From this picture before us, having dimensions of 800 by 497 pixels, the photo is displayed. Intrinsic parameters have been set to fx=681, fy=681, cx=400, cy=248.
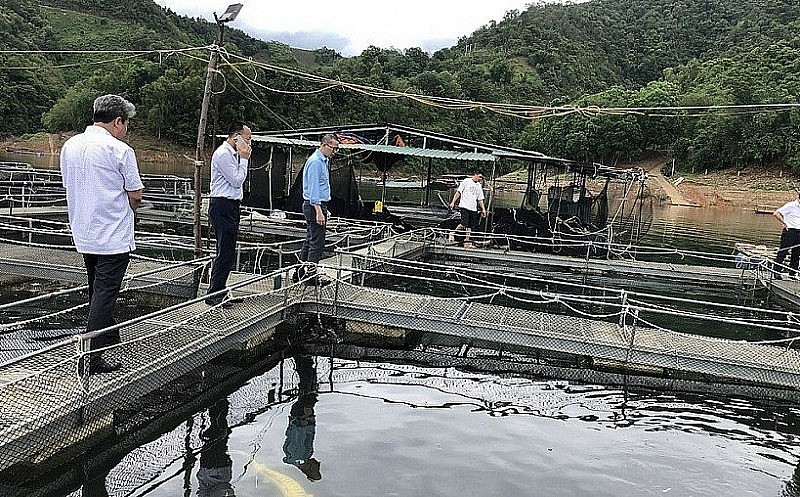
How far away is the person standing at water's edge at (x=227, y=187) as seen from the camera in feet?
24.6

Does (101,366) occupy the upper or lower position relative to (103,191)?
lower

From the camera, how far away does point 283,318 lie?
8.98 m

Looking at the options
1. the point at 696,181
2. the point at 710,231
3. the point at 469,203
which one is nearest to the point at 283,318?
the point at 469,203

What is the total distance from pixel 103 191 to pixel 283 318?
13.3 ft

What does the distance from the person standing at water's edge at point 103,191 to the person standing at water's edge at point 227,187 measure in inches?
80.0

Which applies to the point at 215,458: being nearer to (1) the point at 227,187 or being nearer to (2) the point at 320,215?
(1) the point at 227,187

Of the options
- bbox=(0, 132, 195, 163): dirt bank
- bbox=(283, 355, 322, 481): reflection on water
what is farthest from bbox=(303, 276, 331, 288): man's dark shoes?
bbox=(0, 132, 195, 163): dirt bank

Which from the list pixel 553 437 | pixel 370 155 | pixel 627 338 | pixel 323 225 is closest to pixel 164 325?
pixel 323 225

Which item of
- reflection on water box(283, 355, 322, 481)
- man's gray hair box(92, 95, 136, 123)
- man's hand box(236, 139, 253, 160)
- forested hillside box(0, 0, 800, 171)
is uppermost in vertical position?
forested hillside box(0, 0, 800, 171)

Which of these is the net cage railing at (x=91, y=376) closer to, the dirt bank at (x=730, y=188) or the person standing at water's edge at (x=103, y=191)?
the person standing at water's edge at (x=103, y=191)

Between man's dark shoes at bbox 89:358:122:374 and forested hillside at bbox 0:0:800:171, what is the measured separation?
349 inches

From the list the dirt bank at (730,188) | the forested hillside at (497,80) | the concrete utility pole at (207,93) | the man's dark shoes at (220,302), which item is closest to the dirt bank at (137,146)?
the forested hillside at (497,80)

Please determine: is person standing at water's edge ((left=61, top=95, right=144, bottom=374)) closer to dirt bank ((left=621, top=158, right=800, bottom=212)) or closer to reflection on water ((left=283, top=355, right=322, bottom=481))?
reflection on water ((left=283, top=355, right=322, bottom=481))

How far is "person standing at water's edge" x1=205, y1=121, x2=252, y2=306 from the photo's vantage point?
7496 millimetres
